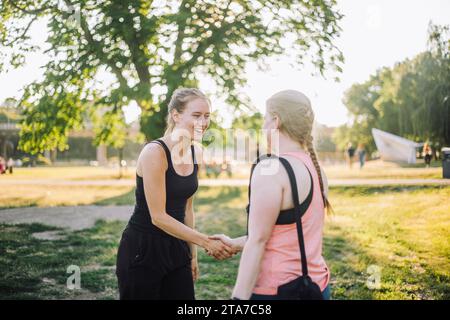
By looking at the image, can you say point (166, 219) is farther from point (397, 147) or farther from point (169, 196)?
point (397, 147)

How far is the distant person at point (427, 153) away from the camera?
7.00 metres

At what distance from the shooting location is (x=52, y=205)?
12.7 m

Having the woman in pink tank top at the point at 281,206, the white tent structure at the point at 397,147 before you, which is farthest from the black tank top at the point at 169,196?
the white tent structure at the point at 397,147

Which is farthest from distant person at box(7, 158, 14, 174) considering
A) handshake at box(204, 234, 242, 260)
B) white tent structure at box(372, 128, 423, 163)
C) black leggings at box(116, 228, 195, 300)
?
white tent structure at box(372, 128, 423, 163)

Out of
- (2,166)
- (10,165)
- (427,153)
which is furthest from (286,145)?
(10,165)

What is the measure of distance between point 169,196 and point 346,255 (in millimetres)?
4976

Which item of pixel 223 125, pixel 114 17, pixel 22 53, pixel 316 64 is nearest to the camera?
pixel 114 17

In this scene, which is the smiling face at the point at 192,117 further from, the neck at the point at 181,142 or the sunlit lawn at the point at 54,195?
the sunlit lawn at the point at 54,195

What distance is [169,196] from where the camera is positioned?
2604 mm

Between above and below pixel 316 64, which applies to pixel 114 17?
above

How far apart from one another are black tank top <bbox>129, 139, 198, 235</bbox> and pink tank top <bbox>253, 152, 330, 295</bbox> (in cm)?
87
